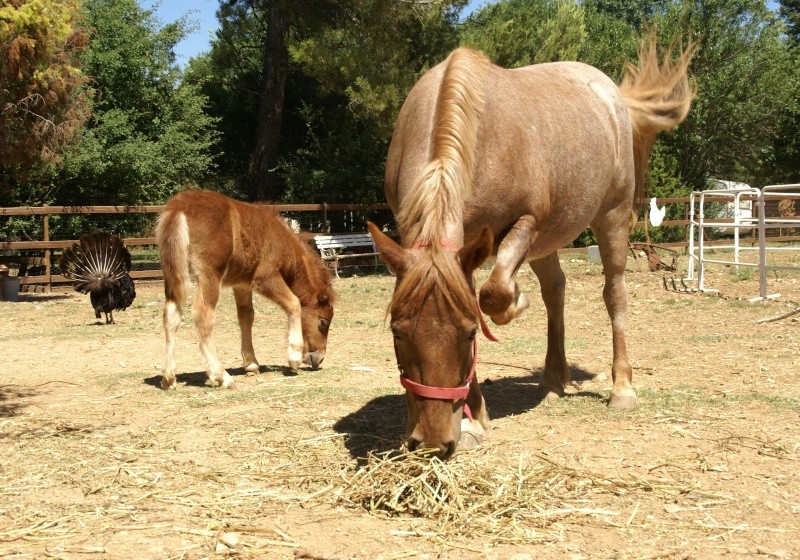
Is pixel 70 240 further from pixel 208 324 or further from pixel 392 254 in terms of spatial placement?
pixel 392 254

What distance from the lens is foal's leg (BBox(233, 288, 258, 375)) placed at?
24.4 feet

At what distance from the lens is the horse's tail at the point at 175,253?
262 inches

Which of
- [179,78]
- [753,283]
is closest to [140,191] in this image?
[179,78]

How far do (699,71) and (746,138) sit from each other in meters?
3.45

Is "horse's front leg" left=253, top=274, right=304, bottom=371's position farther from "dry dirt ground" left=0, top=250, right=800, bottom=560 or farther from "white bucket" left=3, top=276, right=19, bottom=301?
"white bucket" left=3, top=276, right=19, bottom=301

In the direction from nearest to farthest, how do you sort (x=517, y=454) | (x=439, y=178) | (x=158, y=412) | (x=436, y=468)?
(x=436, y=468) < (x=439, y=178) < (x=517, y=454) < (x=158, y=412)

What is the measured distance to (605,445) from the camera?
180 inches

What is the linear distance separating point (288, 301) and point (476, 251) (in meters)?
4.31

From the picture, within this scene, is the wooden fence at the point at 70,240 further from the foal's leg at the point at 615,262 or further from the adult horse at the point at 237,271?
the foal's leg at the point at 615,262

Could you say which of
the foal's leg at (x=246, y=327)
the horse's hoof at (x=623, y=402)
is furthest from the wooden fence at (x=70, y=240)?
the horse's hoof at (x=623, y=402)

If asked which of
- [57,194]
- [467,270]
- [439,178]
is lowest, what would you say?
[467,270]

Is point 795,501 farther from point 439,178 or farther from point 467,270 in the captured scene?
point 439,178

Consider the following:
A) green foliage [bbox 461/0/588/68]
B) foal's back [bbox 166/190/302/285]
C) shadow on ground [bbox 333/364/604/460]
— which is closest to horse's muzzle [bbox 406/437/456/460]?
shadow on ground [bbox 333/364/604/460]

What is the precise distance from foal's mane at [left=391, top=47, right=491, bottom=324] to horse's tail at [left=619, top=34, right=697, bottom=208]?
233 centimetres
